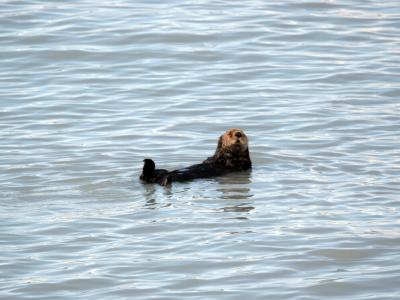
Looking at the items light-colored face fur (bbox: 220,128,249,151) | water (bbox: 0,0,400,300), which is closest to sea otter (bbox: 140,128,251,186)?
light-colored face fur (bbox: 220,128,249,151)

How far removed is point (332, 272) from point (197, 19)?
11.8m

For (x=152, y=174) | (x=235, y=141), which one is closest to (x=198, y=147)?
(x=235, y=141)

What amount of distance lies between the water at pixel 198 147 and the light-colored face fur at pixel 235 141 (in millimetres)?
314

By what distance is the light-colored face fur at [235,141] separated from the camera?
11.4 meters

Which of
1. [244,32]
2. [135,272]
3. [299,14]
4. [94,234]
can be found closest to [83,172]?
[94,234]

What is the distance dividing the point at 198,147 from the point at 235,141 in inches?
47.7

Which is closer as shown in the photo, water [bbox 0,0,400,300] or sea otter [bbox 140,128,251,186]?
Result: water [bbox 0,0,400,300]

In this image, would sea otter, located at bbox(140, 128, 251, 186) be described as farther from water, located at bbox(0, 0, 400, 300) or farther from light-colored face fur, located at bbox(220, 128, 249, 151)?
water, located at bbox(0, 0, 400, 300)

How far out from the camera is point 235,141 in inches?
453

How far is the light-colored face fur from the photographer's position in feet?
37.6

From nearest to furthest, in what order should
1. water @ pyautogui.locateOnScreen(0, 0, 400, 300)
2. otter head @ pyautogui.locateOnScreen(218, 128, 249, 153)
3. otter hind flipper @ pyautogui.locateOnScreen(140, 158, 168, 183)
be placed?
water @ pyautogui.locateOnScreen(0, 0, 400, 300), otter hind flipper @ pyautogui.locateOnScreen(140, 158, 168, 183), otter head @ pyautogui.locateOnScreen(218, 128, 249, 153)

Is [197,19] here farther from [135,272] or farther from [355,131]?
[135,272]

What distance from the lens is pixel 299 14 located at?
1969 centimetres

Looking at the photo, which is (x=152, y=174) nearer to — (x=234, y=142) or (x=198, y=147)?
(x=234, y=142)
